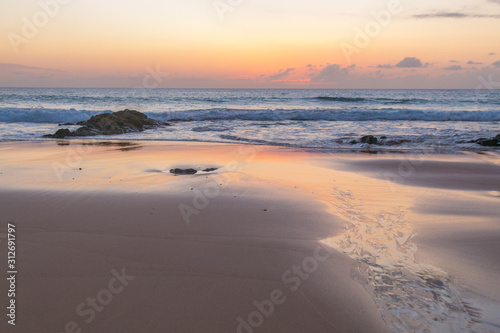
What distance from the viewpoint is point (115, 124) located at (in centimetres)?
1717

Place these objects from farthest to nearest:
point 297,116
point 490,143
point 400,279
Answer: point 297,116 < point 490,143 < point 400,279

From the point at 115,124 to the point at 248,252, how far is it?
15330 mm

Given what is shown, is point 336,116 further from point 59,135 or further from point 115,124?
point 59,135

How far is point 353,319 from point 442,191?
189 inches

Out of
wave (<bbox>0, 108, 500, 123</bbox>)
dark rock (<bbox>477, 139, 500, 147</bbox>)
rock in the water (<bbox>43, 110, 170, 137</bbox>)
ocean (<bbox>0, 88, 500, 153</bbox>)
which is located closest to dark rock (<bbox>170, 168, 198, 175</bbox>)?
ocean (<bbox>0, 88, 500, 153</bbox>)

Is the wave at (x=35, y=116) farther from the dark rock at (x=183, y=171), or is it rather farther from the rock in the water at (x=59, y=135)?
the dark rock at (x=183, y=171)

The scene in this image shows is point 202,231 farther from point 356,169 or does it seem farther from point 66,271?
point 356,169

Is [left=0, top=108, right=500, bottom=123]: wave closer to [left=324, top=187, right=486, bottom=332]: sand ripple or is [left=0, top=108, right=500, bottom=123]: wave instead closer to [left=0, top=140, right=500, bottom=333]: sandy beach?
[left=0, top=140, right=500, bottom=333]: sandy beach

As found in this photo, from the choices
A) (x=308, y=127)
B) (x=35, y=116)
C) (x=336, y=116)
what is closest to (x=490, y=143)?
(x=308, y=127)

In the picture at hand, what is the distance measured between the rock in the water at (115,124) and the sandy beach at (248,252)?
9168mm

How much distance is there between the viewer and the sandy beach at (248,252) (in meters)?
2.56

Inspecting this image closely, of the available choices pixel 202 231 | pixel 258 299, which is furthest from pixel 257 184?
pixel 258 299

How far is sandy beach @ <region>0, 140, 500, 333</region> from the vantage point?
2.56 m

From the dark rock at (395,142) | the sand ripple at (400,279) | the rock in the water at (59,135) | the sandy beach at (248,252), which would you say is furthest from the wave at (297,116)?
the sand ripple at (400,279)
